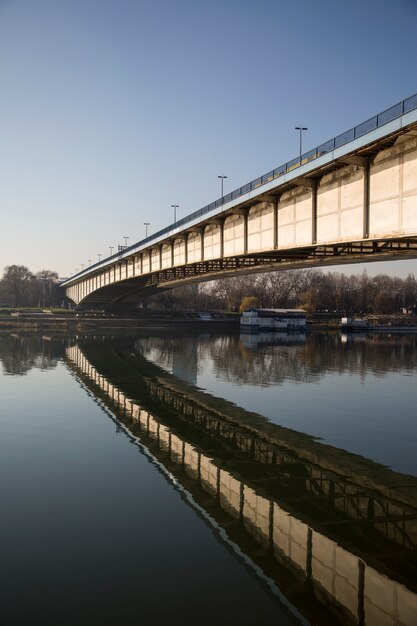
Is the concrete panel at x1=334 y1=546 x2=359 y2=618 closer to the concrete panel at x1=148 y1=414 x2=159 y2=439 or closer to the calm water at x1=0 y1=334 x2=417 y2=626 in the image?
the calm water at x1=0 y1=334 x2=417 y2=626

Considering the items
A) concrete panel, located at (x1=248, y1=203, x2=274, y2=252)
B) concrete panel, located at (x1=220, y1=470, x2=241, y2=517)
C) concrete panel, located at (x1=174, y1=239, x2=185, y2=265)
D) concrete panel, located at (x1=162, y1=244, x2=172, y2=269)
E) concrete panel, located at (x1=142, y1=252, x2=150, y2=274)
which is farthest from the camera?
concrete panel, located at (x1=142, y1=252, x2=150, y2=274)

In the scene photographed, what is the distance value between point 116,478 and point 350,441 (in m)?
8.29

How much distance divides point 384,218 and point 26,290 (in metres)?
157

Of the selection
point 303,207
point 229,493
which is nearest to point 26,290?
point 303,207

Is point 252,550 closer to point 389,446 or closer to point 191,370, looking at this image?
point 389,446

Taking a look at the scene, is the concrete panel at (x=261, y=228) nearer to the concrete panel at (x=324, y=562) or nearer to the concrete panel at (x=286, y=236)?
the concrete panel at (x=286, y=236)

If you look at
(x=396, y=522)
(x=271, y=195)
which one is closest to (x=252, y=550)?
(x=396, y=522)

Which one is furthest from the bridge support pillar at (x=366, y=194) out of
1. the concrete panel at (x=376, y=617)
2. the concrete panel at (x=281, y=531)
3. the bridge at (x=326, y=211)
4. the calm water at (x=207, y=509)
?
the concrete panel at (x=376, y=617)

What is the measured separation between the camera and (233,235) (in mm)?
33000

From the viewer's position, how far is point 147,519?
12086mm

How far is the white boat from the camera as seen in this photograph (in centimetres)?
10030

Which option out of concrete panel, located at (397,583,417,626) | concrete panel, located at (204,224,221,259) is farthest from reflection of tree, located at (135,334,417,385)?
concrete panel, located at (397,583,417,626)

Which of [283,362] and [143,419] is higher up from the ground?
[283,362]

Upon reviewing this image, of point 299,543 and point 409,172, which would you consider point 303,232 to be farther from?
point 299,543
